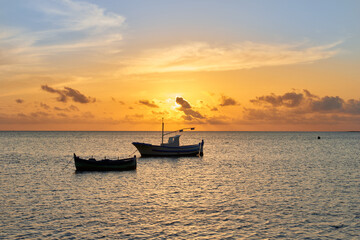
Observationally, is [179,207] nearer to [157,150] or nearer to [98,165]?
[98,165]

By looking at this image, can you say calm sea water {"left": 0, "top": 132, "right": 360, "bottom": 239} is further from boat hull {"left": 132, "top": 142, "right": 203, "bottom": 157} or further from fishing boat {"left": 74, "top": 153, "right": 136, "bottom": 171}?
boat hull {"left": 132, "top": 142, "right": 203, "bottom": 157}

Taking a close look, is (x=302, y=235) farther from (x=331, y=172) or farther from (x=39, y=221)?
(x=331, y=172)

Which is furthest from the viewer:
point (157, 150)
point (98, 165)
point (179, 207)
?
point (157, 150)

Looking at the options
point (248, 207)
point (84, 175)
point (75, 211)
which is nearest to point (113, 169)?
point (84, 175)

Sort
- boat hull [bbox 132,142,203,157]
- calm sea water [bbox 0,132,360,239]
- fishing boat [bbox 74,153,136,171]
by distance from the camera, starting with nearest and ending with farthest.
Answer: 1. calm sea water [bbox 0,132,360,239]
2. fishing boat [bbox 74,153,136,171]
3. boat hull [bbox 132,142,203,157]

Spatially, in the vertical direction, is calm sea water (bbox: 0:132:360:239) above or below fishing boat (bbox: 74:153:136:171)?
below

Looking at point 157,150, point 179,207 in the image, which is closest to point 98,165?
point 157,150

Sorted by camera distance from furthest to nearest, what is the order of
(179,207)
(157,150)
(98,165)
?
(157,150)
(98,165)
(179,207)

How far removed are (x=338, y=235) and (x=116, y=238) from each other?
14919 mm

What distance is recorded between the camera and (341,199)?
112ft

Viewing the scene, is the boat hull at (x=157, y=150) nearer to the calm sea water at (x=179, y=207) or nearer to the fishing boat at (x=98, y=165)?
the fishing boat at (x=98, y=165)

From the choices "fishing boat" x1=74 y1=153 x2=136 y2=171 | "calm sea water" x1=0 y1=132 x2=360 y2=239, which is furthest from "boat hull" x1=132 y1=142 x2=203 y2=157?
"calm sea water" x1=0 y1=132 x2=360 y2=239

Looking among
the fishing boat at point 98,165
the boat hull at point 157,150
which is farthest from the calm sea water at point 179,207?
the boat hull at point 157,150

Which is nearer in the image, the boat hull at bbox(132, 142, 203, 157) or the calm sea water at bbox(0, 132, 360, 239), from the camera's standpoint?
the calm sea water at bbox(0, 132, 360, 239)
